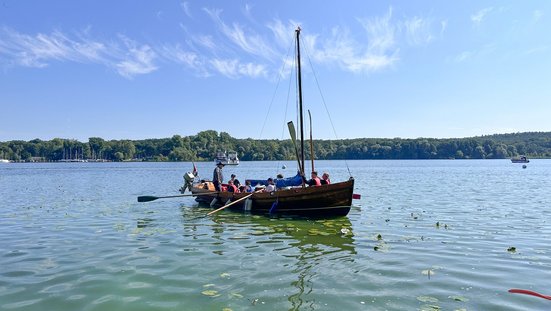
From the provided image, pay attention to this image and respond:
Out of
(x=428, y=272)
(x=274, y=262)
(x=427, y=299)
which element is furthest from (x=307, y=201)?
(x=427, y=299)

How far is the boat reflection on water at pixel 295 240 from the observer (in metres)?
9.79

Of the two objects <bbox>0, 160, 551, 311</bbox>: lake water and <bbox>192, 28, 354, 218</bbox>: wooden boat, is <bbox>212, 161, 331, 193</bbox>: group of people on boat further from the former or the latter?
<bbox>0, 160, 551, 311</bbox>: lake water

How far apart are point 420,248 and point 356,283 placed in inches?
173

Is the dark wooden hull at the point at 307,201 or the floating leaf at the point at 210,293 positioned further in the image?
the dark wooden hull at the point at 307,201

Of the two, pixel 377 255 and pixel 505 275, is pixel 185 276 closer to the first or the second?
pixel 377 255

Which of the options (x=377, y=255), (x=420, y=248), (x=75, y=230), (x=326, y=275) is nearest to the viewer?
(x=326, y=275)

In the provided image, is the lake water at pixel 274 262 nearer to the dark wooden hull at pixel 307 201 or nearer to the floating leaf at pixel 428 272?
the floating leaf at pixel 428 272

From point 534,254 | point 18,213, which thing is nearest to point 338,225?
point 534,254

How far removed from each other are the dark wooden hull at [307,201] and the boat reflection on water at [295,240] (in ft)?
1.88

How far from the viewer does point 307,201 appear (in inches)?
760

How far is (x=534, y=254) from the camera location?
39.0 ft

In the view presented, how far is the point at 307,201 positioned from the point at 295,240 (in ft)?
16.8

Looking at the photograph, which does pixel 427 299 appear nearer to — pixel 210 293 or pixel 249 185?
pixel 210 293

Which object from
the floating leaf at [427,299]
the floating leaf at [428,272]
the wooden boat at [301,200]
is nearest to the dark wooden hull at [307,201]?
the wooden boat at [301,200]
